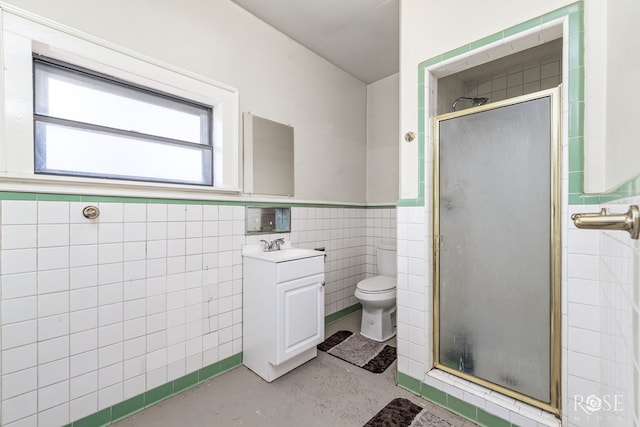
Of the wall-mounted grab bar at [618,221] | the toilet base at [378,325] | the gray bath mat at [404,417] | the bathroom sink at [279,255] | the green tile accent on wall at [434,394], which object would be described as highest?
the wall-mounted grab bar at [618,221]

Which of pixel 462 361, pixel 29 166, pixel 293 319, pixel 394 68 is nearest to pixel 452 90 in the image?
pixel 394 68

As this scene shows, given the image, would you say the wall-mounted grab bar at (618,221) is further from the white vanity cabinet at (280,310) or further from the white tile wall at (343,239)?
the white tile wall at (343,239)

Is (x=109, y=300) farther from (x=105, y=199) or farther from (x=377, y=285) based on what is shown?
(x=377, y=285)

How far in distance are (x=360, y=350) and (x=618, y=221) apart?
7.16 feet

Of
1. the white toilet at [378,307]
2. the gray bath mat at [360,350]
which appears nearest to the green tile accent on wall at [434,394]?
the gray bath mat at [360,350]

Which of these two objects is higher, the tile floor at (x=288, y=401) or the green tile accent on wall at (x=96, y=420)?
the green tile accent on wall at (x=96, y=420)

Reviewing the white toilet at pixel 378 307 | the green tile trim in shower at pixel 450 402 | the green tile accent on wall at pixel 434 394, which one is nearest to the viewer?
the green tile trim in shower at pixel 450 402

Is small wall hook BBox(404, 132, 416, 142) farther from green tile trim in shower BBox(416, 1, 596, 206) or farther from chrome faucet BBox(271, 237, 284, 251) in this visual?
chrome faucet BBox(271, 237, 284, 251)

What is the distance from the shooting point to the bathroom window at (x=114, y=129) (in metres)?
1.42

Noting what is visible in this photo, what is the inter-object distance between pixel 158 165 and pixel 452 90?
240 cm

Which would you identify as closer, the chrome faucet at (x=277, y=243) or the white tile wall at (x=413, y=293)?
the white tile wall at (x=413, y=293)

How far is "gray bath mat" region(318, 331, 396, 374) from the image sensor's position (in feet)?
6.90

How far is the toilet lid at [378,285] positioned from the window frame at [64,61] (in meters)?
1.50

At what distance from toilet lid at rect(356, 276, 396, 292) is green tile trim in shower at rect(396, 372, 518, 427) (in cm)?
71
